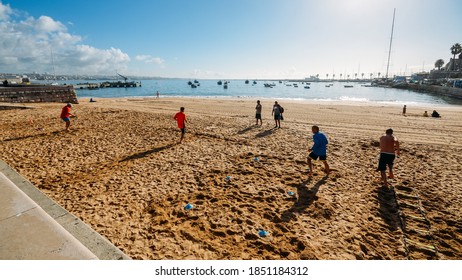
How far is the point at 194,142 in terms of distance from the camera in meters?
11.5

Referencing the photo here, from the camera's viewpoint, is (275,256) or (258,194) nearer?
(275,256)

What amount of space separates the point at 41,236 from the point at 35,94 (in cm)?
2783

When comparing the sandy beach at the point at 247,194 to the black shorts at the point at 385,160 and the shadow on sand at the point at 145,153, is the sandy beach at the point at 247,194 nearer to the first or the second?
the shadow on sand at the point at 145,153

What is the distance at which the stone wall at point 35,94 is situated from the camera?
21.8 metres

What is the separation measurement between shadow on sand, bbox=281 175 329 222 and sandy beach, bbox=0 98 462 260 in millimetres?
29

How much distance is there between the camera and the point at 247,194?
627 cm

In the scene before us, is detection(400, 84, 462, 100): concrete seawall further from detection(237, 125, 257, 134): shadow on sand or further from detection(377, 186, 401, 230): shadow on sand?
detection(377, 186, 401, 230): shadow on sand

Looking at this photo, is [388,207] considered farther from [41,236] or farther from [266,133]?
[266,133]

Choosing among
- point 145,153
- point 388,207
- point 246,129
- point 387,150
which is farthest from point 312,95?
point 388,207

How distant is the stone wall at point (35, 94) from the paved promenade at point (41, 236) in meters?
24.2

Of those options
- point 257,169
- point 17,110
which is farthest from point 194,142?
point 17,110

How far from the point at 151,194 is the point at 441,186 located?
853 cm
